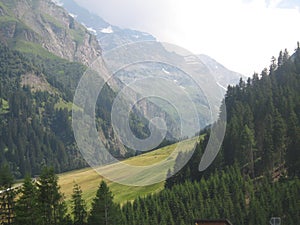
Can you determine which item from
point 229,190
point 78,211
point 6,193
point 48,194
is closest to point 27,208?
point 6,193

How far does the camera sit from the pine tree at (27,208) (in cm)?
5028

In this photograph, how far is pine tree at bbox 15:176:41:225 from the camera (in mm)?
50281

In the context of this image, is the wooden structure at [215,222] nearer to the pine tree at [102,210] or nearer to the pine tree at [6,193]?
the pine tree at [102,210]

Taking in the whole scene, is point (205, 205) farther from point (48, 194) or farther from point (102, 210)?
point (48, 194)

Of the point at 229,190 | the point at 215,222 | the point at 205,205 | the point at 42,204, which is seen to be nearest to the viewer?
the point at 215,222

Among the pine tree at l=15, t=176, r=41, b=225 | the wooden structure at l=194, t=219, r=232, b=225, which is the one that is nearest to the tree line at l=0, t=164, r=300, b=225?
the pine tree at l=15, t=176, r=41, b=225

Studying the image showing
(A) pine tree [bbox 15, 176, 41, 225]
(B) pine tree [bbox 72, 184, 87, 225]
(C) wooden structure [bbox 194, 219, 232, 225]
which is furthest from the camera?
(B) pine tree [bbox 72, 184, 87, 225]

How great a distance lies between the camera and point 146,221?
8656 cm

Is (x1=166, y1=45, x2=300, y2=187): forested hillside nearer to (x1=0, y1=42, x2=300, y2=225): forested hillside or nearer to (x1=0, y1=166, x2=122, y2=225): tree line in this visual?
(x1=0, y1=42, x2=300, y2=225): forested hillside

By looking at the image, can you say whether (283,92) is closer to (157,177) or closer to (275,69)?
(275,69)

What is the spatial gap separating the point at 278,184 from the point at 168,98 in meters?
61.8

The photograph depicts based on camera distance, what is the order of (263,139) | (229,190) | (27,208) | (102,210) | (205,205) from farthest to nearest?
(263,139) → (229,190) → (205,205) → (102,210) → (27,208)

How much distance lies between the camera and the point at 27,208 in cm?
5084

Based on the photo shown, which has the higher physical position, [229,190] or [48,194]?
[48,194]
